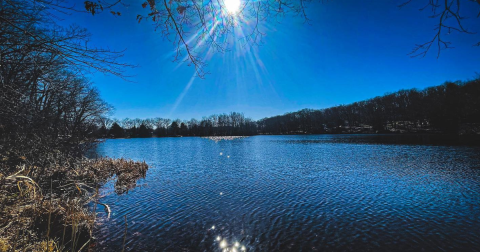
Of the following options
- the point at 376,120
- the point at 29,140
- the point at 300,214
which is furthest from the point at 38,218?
the point at 376,120

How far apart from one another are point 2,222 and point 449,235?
1348 centimetres

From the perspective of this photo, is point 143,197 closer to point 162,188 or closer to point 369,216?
point 162,188

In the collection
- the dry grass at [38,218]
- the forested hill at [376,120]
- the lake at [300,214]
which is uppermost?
the forested hill at [376,120]

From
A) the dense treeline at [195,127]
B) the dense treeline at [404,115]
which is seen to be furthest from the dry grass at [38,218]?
the dense treeline at [195,127]

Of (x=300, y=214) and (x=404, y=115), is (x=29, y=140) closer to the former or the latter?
(x=300, y=214)

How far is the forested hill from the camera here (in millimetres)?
59312

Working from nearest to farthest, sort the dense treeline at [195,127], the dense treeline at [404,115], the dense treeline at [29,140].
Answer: the dense treeline at [29,140], the dense treeline at [404,115], the dense treeline at [195,127]

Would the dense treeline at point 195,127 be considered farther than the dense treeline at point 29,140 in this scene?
Yes

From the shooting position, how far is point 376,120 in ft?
330

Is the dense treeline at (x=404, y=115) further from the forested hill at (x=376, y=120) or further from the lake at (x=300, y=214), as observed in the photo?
the lake at (x=300, y=214)

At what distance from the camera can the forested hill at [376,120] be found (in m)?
59.3

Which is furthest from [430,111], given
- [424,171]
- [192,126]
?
[192,126]

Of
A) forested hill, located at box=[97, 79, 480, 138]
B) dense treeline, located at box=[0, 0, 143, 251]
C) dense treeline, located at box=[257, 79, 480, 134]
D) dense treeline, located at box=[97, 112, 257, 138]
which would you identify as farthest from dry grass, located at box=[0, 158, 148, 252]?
dense treeline, located at box=[97, 112, 257, 138]

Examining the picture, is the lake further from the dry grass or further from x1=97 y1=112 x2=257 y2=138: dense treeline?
x1=97 y1=112 x2=257 y2=138: dense treeline
